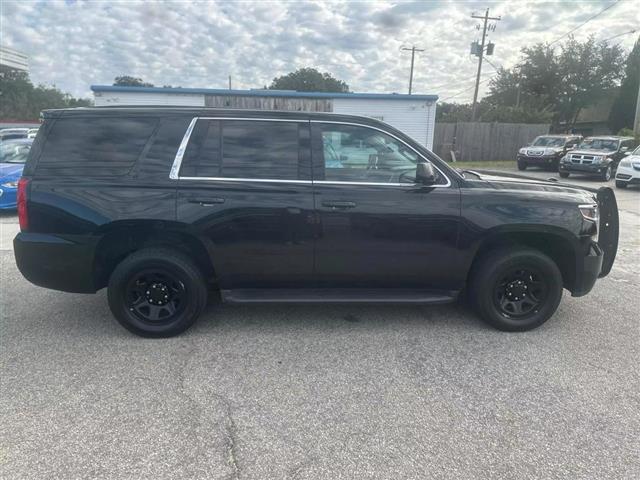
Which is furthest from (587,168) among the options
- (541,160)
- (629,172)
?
(541,160)

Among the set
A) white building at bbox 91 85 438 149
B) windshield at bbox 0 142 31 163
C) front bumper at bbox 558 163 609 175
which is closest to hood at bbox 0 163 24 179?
windshield at bbox 0 142 31 163

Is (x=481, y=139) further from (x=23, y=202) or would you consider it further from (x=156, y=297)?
(x=23, y=202)

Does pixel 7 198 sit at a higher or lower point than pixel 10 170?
lower

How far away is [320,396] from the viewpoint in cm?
311

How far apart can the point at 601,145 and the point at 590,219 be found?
60.6ft

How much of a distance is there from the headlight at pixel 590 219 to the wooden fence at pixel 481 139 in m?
24.0

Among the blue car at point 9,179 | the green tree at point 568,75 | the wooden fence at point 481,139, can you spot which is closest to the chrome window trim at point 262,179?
the blue car at point 9,179

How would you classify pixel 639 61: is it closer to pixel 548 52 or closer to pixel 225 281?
pixel 548 52

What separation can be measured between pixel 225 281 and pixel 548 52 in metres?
47.5

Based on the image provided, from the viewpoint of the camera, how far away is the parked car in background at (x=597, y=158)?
58.9ft

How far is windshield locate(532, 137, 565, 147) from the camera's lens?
2242 cm

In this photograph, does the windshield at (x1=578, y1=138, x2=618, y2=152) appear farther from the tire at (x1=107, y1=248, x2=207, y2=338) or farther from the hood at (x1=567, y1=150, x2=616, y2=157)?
the tire at (x1=107, y1=248, x2=207, y2=338)

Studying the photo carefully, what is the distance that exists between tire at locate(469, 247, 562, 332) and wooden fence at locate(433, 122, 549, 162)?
24.2m

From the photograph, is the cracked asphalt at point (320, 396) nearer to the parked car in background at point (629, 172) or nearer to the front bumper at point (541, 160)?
the parked car in background at point (629, 172)
